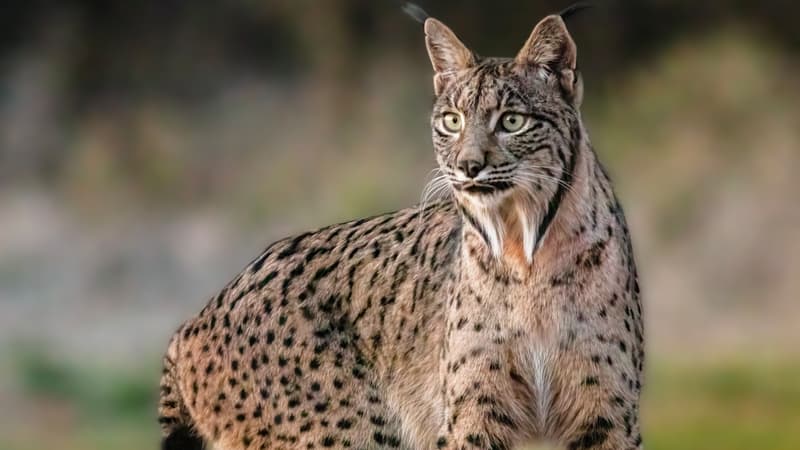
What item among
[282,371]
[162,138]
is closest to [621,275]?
[282,371]

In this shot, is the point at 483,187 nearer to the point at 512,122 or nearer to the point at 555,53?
the point at 512,122

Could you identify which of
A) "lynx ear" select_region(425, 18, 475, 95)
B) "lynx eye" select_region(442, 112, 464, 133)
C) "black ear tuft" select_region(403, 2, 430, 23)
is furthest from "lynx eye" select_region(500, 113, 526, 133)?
"black ear tuft" select_region(403, 2, 430, 23)

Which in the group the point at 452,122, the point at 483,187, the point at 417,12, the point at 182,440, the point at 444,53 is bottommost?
the point at 182,440

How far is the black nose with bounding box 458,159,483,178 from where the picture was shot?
219 inches

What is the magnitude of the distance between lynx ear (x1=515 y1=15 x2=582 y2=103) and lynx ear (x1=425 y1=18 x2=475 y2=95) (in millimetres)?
224

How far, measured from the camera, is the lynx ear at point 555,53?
5.69 meters

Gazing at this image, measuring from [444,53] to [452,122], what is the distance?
31 centimetres

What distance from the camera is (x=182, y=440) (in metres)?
6.65

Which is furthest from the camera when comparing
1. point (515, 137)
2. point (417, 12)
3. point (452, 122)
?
point (417, 12)

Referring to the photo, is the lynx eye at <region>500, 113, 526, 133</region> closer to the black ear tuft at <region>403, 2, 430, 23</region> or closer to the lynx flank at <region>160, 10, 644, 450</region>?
the lynx flank at <region>160, 10, 644, 450</region>

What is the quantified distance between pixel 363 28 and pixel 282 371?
728 centimetres

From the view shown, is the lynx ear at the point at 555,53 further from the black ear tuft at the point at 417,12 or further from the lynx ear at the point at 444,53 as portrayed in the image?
the black ear tuft at the point at 417,12

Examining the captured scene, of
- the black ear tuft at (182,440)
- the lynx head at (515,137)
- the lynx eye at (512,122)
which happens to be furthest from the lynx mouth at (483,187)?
the black ear tuft at (182,440)

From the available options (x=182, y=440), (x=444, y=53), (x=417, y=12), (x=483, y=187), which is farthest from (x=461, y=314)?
(x=182, y=440)
